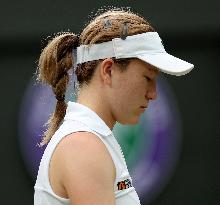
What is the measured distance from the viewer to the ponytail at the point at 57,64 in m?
1.57

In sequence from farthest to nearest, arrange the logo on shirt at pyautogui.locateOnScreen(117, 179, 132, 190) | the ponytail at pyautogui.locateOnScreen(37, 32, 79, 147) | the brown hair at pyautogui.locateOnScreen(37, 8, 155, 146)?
the ponytail at pyautogui.locateOnScreen(37, 32, 79, 147) → the brown hair at pyautogui.locateOnScreen(37, 8, 155, 146) → the logo on shirt at pyautogui.locateOnScreen(117, 179, 132, 190)

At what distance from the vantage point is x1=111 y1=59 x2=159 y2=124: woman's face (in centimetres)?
142

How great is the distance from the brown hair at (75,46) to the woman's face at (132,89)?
23 millimetres

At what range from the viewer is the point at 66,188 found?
1276 millimetres

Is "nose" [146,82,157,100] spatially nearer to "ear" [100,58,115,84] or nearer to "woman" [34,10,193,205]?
"woman" [34,10,193,205]

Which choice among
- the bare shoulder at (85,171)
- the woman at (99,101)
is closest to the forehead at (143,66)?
the woman at (99,101)

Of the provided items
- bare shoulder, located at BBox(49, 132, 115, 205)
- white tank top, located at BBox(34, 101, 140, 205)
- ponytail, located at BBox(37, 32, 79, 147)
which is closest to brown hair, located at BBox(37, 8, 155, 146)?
ponytail, located at BBox(37, 32, 79, 147)

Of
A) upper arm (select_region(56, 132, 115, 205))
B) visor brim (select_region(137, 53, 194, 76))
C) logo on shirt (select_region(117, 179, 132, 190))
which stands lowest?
logo on shirt (select_region(117, 179, 132, 190))

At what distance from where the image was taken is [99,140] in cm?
132

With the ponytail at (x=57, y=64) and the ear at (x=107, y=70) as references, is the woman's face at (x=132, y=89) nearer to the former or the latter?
the ear at (x=107, y=70)
